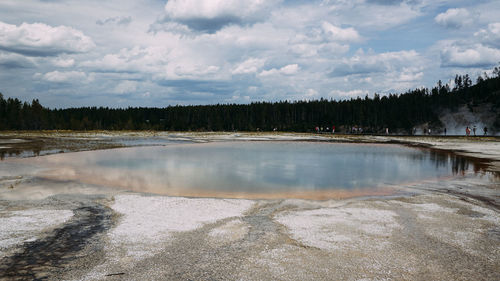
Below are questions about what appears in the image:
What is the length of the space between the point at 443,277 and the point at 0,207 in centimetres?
1219

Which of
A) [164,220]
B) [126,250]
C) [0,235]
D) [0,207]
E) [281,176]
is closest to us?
[126,250]

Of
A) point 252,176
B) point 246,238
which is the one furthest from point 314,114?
point 246,238

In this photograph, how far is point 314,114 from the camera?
16162 centimetres

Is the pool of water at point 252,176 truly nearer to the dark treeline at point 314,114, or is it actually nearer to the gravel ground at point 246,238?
the gravel ground at point 246,238

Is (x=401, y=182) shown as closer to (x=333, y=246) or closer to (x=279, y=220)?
(x=279, y=220)

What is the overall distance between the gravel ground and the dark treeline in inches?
4646

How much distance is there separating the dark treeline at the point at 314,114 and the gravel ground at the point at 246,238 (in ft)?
387

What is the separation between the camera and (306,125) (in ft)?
443

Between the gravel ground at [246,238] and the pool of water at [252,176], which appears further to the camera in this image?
the pool of water at [252,176]

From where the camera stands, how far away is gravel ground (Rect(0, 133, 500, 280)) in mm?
6371

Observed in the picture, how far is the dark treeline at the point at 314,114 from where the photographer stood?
12188cm

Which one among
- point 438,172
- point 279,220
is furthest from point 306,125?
point 279,220

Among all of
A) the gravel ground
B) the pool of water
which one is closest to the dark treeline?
the pool of water

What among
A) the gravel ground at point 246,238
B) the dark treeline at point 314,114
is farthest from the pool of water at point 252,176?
the dark treeline at point 314,114
